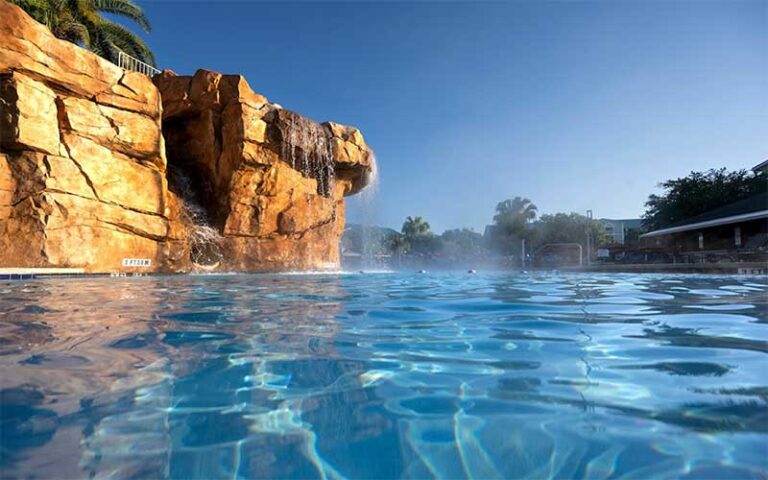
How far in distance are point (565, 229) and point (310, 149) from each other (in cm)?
2896

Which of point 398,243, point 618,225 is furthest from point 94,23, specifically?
point 618,225

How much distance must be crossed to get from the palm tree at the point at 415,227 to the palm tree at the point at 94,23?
37538 millimetres

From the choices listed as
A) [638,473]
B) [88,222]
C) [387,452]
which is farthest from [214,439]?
[88,222]

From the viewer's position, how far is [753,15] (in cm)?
872

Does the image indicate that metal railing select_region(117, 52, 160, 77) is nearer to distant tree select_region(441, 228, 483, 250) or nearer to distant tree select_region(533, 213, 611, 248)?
distant tree select_region(533, 213, 611, 248)

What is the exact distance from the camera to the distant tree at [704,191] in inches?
935

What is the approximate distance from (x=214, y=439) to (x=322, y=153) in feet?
52.2

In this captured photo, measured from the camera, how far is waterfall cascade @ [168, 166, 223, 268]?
46.7ft

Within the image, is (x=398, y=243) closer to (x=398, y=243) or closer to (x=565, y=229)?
(x=398, y=243)

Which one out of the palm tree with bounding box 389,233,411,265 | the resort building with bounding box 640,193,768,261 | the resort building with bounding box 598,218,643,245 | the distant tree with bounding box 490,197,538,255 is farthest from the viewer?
the resort building with bounding box 598,218,643,245

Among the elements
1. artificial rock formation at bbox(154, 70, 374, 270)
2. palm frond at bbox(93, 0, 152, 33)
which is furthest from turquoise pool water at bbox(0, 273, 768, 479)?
palm frond at bbox(93, 0, 152, 33)

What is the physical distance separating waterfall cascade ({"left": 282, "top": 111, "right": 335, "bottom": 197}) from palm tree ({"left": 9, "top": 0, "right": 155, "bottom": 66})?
24.6 ft

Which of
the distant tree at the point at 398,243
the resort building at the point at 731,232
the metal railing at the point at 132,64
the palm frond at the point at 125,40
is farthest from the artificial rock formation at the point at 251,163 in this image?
the distant tree at the point at 398,243

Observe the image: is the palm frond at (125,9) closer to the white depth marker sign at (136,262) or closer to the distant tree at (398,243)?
the white depth marker sign at (136,262)
